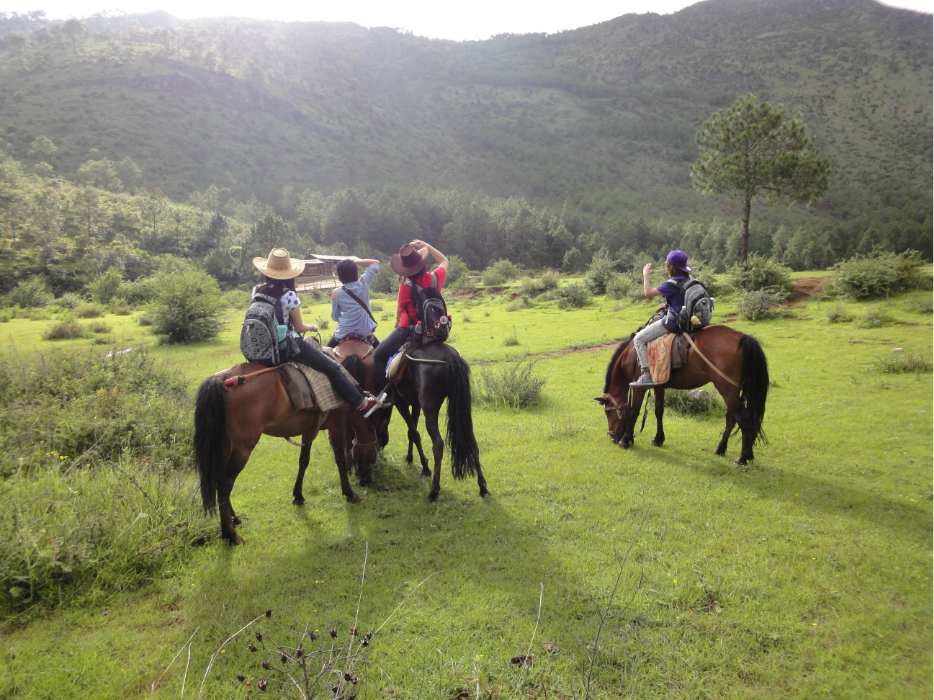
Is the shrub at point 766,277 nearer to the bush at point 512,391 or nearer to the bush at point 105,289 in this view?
the bush at point 512,391

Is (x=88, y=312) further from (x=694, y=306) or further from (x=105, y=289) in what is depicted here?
(x=694, y=306)

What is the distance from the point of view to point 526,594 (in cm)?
385

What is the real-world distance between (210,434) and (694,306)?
6.11 metres

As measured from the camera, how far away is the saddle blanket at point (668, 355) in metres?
6.56

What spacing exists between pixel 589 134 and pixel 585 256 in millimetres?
67006

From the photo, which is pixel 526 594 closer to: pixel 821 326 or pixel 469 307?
pixel 821 326

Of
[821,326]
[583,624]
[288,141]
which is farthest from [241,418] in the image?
[288,141]

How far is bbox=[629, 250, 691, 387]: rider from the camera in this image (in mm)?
6434

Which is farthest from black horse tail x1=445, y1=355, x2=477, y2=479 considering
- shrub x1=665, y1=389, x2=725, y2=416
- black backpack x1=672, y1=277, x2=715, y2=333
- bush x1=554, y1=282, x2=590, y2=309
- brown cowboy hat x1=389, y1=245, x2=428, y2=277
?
bush x1=554, y1=282, x2=590, y2=309

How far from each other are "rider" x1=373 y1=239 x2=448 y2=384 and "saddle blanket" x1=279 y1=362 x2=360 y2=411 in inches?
42.3

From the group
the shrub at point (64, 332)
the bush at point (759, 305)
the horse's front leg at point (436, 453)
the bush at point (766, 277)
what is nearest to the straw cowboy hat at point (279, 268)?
the horse's front leg at point (436, 453)

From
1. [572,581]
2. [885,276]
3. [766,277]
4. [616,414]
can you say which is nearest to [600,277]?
[766,277]

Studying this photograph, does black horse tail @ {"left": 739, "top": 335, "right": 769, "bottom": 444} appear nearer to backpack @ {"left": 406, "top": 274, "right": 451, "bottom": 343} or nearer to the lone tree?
backpack @ {"left": 406, "top": 274, "right": 451, "bottom": 343}

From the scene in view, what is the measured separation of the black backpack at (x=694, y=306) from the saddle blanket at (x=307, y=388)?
15.8 ft
